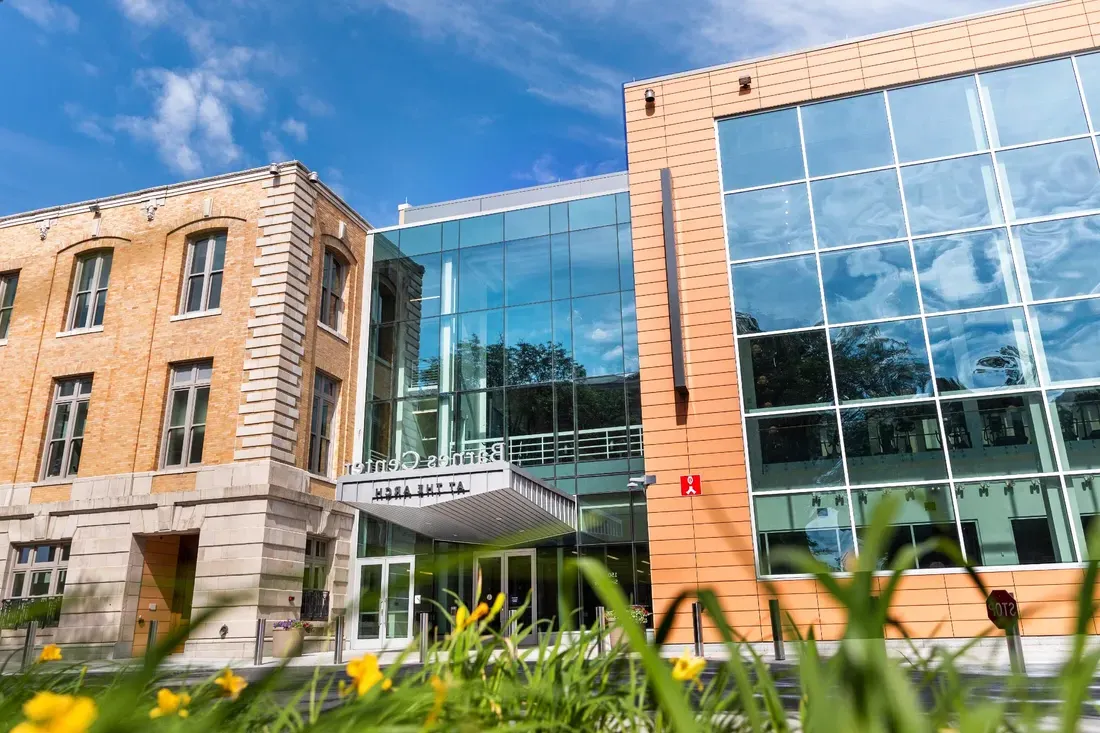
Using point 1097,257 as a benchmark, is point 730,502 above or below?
below

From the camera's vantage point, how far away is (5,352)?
2359cm

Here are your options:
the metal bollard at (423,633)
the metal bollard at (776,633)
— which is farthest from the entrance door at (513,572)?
the metal bollard at (423,633)

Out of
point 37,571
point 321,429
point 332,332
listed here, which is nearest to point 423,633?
point 321,429

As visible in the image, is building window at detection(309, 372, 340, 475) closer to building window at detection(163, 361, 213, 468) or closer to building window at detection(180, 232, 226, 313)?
building window at detection(163, 361, 213, 468)

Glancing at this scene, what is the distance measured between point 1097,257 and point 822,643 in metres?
9.79

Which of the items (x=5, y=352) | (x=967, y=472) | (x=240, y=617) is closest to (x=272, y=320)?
(x=240, y=617)

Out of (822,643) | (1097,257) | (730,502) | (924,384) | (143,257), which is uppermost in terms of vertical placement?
(143,257)

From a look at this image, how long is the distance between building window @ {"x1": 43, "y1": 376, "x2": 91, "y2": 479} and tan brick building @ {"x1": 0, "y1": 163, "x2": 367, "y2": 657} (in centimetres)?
6

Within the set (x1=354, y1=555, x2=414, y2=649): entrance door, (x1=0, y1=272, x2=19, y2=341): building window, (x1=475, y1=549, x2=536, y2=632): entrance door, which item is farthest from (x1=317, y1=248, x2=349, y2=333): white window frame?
(x1=0, y1=272, x2=19, y2=341): building window

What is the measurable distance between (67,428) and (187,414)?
398 cm

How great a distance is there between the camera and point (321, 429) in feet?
74.6

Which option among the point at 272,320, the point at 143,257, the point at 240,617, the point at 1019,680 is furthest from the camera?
the point at 143,257

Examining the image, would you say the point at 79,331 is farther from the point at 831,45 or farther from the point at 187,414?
the point at 831,45

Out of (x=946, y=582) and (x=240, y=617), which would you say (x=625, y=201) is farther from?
(x=240, y=617)
